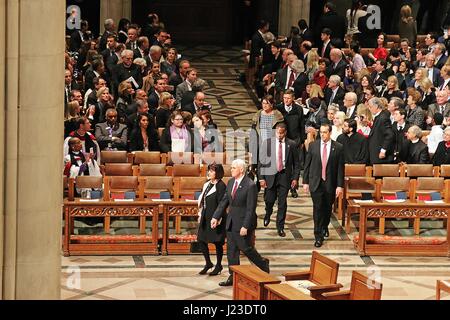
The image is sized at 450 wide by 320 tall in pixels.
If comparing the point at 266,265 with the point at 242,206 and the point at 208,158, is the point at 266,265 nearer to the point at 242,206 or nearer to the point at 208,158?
the point at 242,206

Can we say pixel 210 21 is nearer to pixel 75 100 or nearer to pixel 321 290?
pixel 75 100

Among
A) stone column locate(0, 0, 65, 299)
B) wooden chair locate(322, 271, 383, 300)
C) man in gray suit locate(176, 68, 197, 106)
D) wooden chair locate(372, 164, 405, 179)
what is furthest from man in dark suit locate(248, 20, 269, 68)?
stone column locate(0, 0, 65, 299)

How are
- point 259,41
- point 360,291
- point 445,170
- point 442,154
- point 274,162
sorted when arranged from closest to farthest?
point 360,291
point 274,162
point 445,170
point 442,154
point 259,41

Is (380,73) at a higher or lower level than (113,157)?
higher

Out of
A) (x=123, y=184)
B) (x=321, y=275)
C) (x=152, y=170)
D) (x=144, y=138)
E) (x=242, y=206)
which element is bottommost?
(x=321, y=275)

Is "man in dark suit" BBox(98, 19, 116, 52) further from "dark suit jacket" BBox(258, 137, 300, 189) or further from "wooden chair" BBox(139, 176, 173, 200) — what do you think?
"dark suit jacket" BBox(258, 137, 300, 189)

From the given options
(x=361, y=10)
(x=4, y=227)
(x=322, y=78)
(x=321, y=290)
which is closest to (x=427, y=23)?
(x=361, y=10)

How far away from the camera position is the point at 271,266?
674 inches

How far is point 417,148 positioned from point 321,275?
17.9ft

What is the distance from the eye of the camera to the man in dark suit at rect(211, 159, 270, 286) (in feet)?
52.3

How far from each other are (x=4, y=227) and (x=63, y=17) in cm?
190

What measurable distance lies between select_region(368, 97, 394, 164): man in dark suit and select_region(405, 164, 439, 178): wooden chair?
459 mm

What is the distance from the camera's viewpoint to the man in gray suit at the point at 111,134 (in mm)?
19766

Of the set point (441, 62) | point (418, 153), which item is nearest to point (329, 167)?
point (418, 153)
